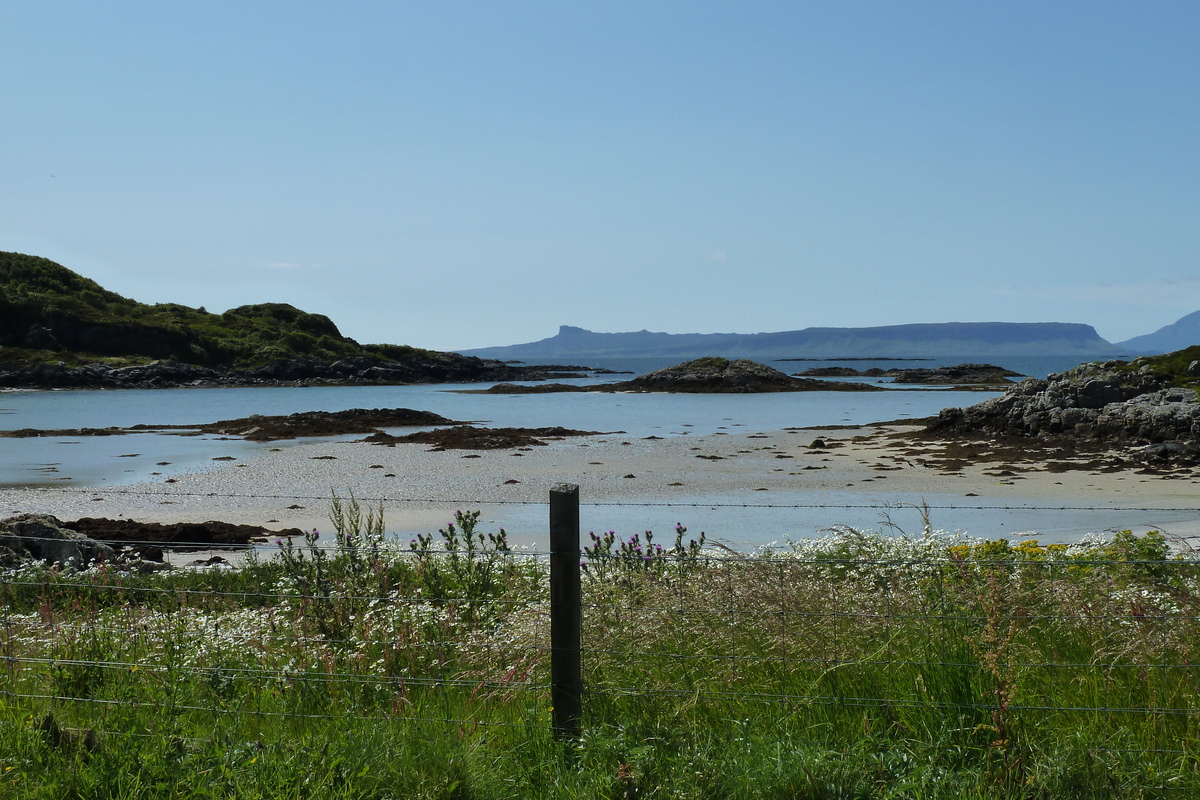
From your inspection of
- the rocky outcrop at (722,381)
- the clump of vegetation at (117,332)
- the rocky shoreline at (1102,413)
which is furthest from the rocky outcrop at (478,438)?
the clump of vegetation at (117,332)

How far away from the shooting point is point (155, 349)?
104 m

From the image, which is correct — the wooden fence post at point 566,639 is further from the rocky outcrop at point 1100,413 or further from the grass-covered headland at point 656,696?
the rocky outcrop at point 1100,413

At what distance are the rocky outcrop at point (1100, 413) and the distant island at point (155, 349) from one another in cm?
7346

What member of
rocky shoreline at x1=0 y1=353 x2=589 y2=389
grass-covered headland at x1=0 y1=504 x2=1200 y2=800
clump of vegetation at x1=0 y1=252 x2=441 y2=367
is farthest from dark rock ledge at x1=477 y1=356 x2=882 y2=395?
grass-covered headland at x1=0 y1=504 x2=1200 y2=800

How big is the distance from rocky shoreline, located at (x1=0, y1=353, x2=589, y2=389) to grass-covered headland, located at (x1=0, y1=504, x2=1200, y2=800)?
8583cm

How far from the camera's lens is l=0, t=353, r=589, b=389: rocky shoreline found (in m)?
81.1

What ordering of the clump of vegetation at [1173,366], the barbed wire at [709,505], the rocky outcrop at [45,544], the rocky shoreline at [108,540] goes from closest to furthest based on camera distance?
the barbed wire at [709,505] → the rocky shoreline at [108,540] → the rocky outcrop at [45,544] → the clump of vegetation at [1173,366]

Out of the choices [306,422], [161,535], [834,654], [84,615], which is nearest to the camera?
[834,654]

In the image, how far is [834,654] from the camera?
460 cm

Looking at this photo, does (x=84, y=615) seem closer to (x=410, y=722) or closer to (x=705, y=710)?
(x=410, y=722)

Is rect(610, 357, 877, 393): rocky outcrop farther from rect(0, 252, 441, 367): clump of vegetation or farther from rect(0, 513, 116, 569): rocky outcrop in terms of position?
rect(0, 513, 116, 569): rocky outcrop

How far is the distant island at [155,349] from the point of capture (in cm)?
8600

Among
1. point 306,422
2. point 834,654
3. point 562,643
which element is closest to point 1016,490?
point 834,654

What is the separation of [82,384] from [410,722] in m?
89.9
